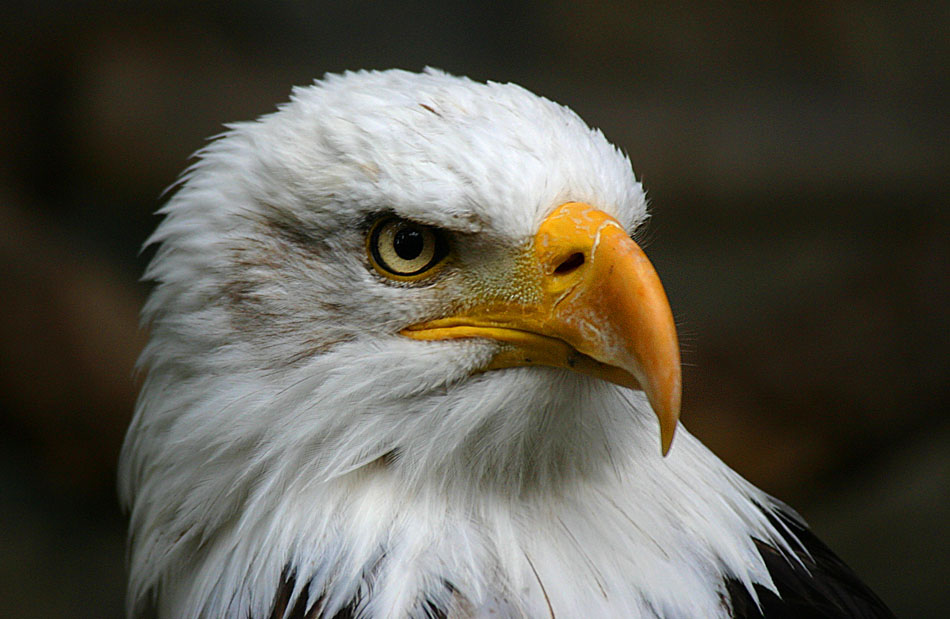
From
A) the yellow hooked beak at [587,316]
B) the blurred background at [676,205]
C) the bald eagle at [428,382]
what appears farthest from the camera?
the blurred background at [676,205]

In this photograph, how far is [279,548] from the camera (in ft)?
4.63

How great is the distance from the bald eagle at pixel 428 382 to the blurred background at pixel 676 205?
6.16ft

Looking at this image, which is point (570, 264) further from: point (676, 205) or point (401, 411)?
point (676, 205)

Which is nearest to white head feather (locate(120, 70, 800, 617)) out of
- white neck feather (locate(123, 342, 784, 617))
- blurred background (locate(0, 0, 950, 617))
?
white neck feather (locate(123, 342, 784, 617))

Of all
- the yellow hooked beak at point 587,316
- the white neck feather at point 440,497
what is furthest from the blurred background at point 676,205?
the yellow hooked beak at point 587,316

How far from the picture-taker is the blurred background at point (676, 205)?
340 cm

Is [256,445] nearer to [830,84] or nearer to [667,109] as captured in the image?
[667,109]

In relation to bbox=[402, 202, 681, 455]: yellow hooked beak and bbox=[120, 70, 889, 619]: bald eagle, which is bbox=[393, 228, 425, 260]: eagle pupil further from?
bbox=[402, 202, 681, 455]: yellow hooked beak

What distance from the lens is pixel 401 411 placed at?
4.50 feet

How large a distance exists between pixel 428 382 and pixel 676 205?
2.71 m

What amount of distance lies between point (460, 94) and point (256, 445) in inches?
25.0

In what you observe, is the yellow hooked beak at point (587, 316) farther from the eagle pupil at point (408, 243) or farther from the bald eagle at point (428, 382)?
the eagle pupil at point (408, 243)

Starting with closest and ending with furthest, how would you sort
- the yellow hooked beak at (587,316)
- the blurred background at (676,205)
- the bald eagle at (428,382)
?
the yellow hooked beak at (587,316) → the bald eagle at (428,382) → the blurred background at (676,205)

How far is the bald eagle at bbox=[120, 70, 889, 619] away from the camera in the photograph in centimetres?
131
